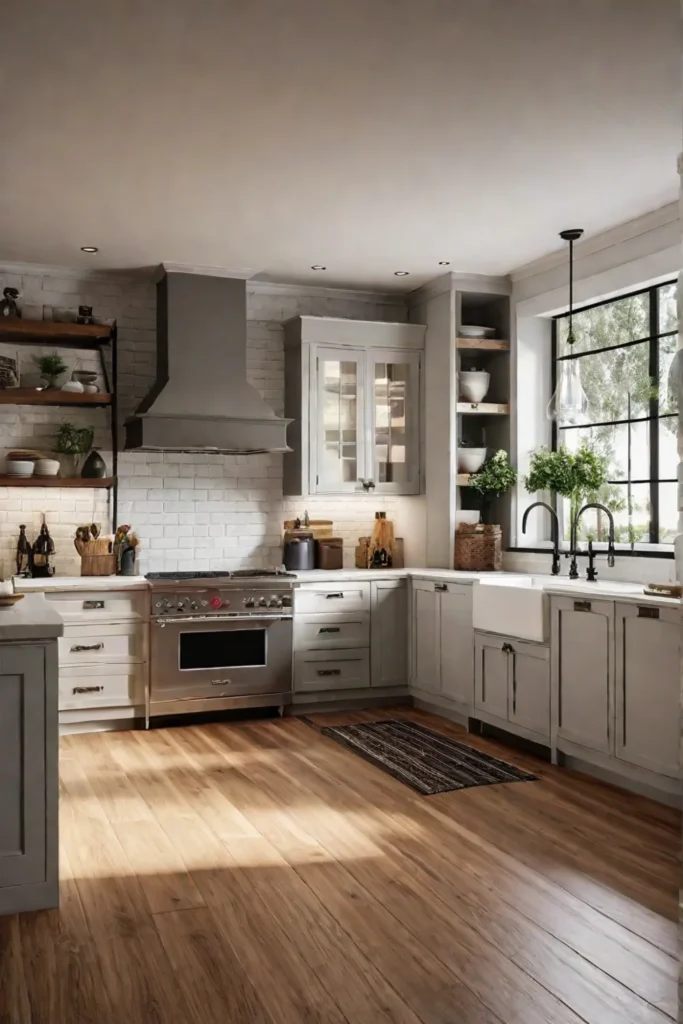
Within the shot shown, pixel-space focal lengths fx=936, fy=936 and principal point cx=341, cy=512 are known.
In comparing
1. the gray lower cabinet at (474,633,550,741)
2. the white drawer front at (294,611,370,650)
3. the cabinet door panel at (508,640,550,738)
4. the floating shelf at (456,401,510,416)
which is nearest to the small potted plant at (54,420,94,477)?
the white drawer front at (294,611,370,650)

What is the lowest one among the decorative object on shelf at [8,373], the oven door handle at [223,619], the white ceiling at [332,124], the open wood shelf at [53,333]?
the oven door handle at [223,619]

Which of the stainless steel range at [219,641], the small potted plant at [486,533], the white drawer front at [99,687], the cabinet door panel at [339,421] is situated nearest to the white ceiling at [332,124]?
the cabinet door panel at [339,421]

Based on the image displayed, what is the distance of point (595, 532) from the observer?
5719 mm

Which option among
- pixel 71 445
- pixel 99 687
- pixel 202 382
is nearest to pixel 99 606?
pixel 99 687

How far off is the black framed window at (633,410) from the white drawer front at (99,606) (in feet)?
9.15

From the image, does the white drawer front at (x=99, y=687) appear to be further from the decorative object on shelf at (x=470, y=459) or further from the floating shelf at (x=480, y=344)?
the floating shelf at (x=480, y=344)

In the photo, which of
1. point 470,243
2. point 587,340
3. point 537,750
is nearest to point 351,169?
point 470,243

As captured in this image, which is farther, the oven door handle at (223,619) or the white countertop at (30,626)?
the oven door handle at (223,619)

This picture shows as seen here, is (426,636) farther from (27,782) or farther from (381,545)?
(27,782)

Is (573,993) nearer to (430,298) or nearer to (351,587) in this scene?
(351,587)

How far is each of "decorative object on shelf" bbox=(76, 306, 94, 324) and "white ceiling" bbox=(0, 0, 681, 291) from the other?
1.20 feet

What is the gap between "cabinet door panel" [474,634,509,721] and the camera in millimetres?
5242

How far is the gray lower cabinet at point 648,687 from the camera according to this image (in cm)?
404

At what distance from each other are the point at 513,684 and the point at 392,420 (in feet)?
7.46
